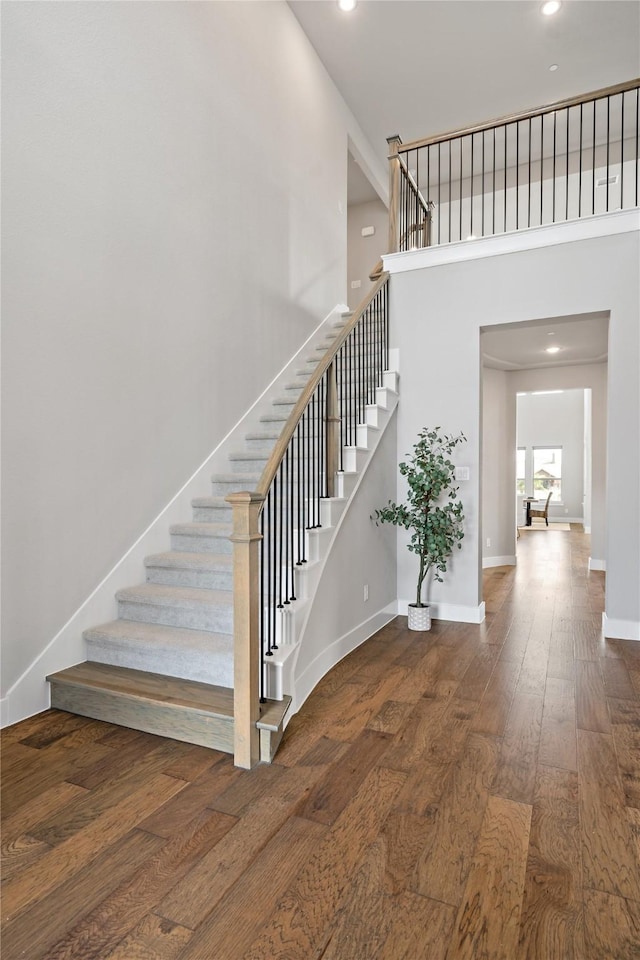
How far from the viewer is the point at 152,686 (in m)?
2.71

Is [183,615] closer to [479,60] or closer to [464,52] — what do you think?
[464,52]

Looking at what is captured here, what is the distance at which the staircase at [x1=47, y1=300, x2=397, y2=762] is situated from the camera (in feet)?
8.25

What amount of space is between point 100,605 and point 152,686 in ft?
2.51

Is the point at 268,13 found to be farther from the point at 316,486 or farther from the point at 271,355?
the point at 316,486

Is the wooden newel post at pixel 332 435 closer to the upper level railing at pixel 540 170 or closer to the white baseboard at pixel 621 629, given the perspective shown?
the white baseboard at pixel 621 629

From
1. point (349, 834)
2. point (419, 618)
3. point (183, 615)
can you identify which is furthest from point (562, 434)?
point (349, 834)

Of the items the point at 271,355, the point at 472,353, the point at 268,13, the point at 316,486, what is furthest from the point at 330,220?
the point at 316,486

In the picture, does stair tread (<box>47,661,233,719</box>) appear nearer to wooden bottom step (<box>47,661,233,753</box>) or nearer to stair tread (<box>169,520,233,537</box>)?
wooden bottom step (<box>47,661,233,753</box>)

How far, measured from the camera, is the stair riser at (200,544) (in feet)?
11.8

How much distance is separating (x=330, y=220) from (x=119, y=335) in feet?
13.8

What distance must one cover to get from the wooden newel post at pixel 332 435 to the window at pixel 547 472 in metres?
13.7

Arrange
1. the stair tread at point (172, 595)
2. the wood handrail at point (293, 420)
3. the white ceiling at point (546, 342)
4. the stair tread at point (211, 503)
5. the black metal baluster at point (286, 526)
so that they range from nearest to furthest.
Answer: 1. the wood handrail at point (293, 420)
2. the black metal baluster at point (286, 526)
3. the stair tread at point (172, 595)
4. the stair tread at point (211, 503)
5. the white ceiling at point (546, 342)

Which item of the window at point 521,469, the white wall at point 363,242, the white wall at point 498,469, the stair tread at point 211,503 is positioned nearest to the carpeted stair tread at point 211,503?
the stair tread at point 211,503

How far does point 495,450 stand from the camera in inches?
309
